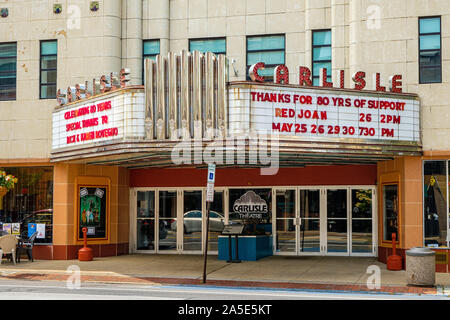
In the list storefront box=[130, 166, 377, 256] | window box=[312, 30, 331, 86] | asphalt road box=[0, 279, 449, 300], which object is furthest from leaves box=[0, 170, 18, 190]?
window box=[312, 30, 331, 86]

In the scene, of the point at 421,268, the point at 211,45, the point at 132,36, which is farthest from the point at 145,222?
the point at 421,268

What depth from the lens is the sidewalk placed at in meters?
16.0

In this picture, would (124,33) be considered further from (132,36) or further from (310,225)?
(310,225)

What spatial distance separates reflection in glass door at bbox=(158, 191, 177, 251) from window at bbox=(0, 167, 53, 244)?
13.2 ft

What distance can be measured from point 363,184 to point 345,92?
16.9ft

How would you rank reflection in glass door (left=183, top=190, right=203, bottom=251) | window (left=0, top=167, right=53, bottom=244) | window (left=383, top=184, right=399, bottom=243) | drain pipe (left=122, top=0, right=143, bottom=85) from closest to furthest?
window (left=383, top=184, right=399, bottom=243), window (left=0, top=167, right=53, bottom=244), drain pipe (left=122, top=0, right=143, bottom=85), reflection in glass door (left=183, top=190, right=203, bottom=251)

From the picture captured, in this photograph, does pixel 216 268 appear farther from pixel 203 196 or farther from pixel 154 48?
pixel 154 48

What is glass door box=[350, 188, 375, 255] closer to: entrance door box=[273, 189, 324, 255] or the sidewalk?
the sidewalk

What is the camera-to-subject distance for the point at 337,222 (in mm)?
22109

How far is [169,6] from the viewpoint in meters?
22.9

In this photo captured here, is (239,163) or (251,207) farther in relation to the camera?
(251,207)

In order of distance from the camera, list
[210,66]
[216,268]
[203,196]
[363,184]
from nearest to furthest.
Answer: [210,66], [216,268], [363,184], [203,196]

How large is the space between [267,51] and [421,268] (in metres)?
9.78
